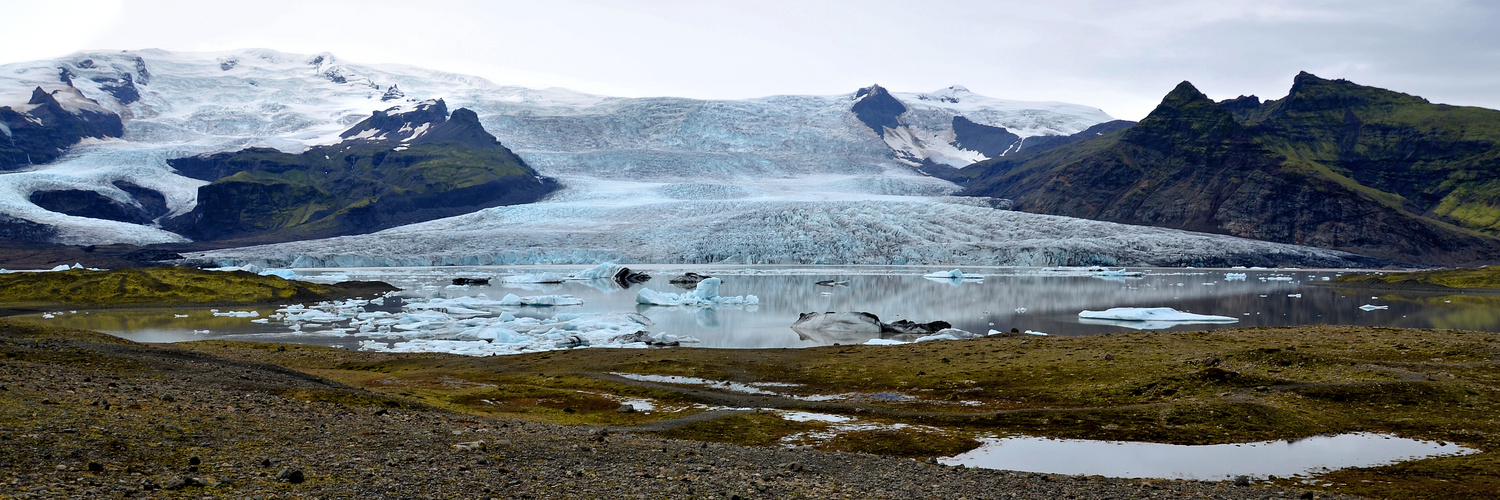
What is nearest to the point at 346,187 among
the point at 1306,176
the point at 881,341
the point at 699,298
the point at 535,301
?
the point at 535,301

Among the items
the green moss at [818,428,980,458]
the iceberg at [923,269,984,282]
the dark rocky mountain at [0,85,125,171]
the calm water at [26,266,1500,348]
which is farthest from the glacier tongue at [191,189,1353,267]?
the green moss at [818,428,980,458]

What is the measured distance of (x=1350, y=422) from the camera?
17.5 meters

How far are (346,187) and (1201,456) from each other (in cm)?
18477

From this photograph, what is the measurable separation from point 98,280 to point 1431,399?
76913 millimetres

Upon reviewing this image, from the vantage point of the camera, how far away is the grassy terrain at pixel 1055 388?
1694 centimetres

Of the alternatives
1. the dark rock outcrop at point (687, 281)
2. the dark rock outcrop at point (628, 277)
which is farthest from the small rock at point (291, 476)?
the dark rock outcrop at point (628, 277)

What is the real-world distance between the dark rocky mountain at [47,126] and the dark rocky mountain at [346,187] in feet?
94.0

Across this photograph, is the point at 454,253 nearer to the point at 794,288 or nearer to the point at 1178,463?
the point at 794,288

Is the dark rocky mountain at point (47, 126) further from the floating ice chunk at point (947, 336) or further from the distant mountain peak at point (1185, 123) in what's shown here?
the distant mountain peak at point (1185, 123)

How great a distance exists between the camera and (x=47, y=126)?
569 feet

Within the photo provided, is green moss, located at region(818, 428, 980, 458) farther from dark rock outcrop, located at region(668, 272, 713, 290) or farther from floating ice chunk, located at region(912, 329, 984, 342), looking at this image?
dark rock outcrop, located at region(668, 272, 713, 290)

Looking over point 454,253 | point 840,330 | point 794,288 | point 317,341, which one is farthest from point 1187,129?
point 317,341

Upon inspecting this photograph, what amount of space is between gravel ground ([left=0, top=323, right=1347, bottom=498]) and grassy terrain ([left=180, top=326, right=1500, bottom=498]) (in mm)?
3142

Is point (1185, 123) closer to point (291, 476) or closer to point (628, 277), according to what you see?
point (628, 277)
